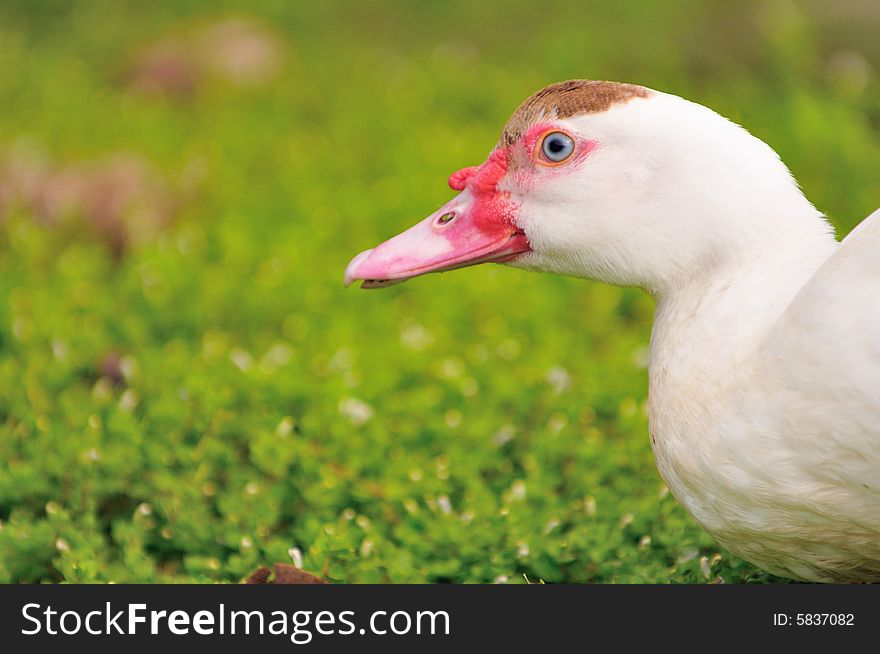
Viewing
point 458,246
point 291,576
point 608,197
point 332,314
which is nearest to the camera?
point 608,197

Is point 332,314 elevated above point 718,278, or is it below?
above

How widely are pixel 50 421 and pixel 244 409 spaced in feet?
1.90

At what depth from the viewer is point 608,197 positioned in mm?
2689

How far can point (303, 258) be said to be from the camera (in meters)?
5.14

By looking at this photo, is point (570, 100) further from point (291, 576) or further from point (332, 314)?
point (332, 314)

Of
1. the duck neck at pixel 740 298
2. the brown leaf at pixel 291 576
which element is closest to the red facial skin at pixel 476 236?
the duck neck at pixel 740 298

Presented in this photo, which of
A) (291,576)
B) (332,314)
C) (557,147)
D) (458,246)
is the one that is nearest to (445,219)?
(458,246)

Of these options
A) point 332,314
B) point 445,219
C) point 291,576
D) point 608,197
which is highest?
point 332,314

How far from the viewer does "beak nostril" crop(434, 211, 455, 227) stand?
9.61ft

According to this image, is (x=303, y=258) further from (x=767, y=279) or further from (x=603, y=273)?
(x=767, y=279)

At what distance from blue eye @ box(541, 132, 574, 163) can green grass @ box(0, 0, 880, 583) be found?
1.02 metres

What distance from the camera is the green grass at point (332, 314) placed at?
3.38 metres

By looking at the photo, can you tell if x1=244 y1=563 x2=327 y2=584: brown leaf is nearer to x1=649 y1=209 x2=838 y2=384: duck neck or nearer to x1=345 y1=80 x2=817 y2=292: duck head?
x1=345 y1=80 x2=817 y2=292: duck head

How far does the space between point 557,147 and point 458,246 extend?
0.32 metres
